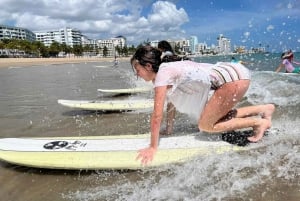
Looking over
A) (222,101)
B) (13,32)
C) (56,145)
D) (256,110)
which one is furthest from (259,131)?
(13,32)

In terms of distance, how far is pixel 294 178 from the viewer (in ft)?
13.6

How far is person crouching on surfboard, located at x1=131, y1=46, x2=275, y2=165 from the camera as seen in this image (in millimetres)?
4121

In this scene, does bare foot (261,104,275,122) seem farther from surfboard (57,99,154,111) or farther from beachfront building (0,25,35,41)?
beachfront building (0,25,35,41)

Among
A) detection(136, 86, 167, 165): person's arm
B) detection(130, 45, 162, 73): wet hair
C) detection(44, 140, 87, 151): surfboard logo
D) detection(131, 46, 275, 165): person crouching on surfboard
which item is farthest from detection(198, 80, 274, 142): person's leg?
detection(44, 140, 87, 151): surfboard logo

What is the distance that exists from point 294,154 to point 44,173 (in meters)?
3.61

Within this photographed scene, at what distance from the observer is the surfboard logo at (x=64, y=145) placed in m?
4.96

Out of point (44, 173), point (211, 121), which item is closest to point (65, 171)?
point (44, 173)

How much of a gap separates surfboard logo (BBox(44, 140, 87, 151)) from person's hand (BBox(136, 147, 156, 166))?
3.31 feet

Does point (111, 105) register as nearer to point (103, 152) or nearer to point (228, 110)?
point (103, 152)

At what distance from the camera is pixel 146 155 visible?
4.46 metres

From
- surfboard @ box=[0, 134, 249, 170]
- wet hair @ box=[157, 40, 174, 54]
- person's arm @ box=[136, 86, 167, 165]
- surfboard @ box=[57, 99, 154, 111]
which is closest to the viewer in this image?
person's arm @ box=[136, 86, 167, 165]

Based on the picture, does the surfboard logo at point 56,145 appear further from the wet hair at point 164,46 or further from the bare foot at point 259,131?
the bare foot at point 259,131

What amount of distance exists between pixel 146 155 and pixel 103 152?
2.18 feet

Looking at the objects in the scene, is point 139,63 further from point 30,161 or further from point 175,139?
point 30,161
